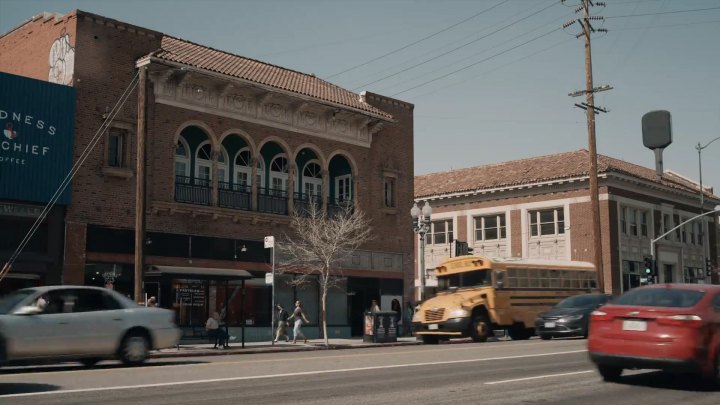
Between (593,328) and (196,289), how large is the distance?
18.4 metres

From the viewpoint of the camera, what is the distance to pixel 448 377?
1228 centimetres

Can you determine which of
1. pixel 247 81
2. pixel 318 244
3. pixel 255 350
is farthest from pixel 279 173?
pixel 255 350

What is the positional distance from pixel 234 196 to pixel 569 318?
13.0m

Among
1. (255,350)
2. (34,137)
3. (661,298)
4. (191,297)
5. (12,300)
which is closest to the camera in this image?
(661,298)

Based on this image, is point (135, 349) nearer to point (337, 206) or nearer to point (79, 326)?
point (79, 326)

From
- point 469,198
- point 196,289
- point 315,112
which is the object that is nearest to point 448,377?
point 196,289

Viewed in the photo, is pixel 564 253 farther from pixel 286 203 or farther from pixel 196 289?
pixel 196 289

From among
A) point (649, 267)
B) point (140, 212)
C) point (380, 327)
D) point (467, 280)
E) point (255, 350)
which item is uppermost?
point (140, 212)

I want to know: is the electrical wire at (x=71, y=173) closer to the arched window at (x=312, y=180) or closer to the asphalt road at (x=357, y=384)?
the asphalt road at (x=357, y=384)

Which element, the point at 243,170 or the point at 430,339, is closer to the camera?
the point at 430,339

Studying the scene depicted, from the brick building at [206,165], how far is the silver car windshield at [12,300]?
7.62 metres

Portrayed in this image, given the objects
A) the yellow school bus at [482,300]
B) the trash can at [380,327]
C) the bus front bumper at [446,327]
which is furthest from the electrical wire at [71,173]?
the bus front bumper at [446,327]

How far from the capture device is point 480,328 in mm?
25016

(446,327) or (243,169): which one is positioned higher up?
(243,169)
